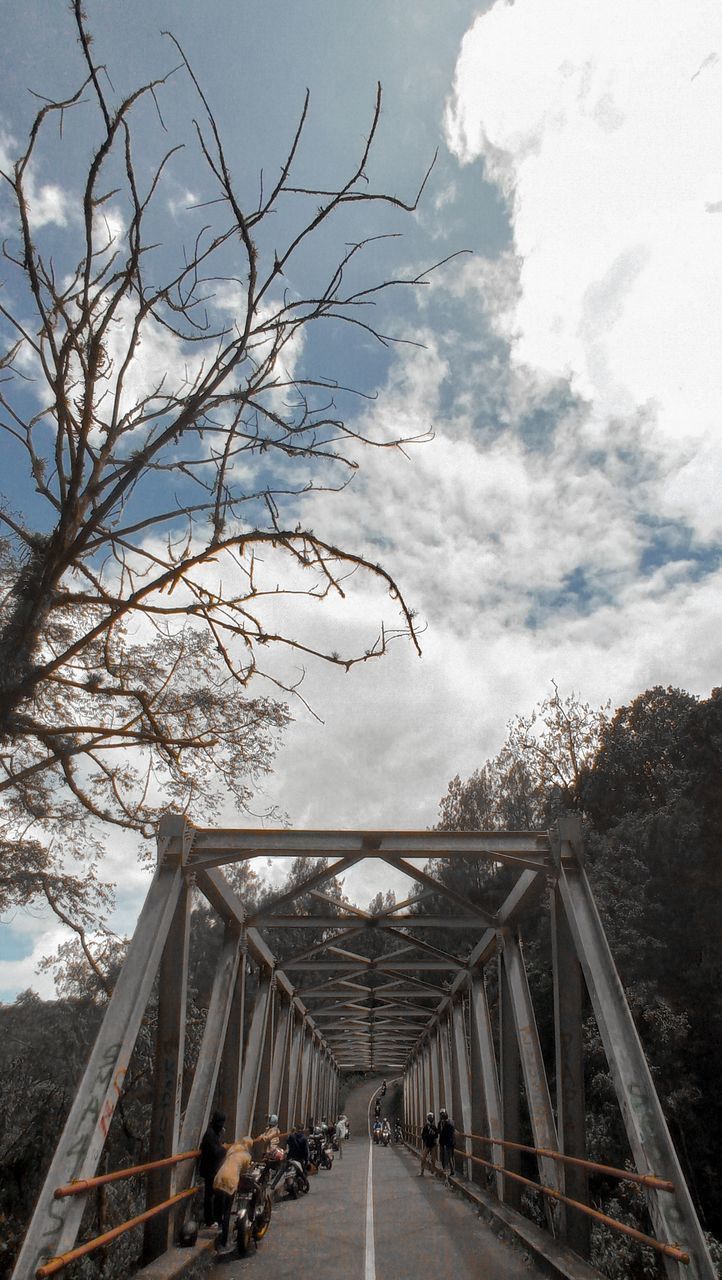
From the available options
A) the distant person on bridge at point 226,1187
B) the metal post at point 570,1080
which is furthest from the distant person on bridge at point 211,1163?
the metal post at point 570,1080

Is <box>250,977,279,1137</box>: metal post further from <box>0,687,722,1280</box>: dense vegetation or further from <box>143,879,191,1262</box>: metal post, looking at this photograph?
<box>143,879,191,1262</box>: metal post

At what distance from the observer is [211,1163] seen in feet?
24.0

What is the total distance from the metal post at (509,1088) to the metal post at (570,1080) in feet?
8.76

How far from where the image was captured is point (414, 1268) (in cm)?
699

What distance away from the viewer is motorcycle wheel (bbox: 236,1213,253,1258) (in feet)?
23.6

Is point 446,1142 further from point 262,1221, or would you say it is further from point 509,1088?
point 262,1221

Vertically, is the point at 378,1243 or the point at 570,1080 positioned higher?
the point at 570,1080

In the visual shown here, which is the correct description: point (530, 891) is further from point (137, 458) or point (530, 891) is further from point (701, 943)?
point (701, 943)

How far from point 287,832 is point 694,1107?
19.6m

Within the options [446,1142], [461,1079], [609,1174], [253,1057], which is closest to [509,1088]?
[609,1174]

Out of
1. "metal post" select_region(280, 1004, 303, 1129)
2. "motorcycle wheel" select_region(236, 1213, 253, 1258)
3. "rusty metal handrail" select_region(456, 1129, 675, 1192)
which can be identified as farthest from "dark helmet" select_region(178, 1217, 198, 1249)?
"metal post" select_region(280, 1004, 303, 1129)

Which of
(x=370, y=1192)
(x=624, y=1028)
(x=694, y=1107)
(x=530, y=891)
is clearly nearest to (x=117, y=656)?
(x=530, y=891)

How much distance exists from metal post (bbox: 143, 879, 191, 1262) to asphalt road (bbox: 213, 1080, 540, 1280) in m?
0.63

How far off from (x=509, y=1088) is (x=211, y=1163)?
3735 mm
